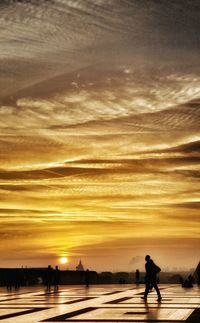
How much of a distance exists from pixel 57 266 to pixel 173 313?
80.6ft

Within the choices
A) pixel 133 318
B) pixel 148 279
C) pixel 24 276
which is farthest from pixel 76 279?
pixel 133 318

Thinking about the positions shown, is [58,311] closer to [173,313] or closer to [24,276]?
[173,313]

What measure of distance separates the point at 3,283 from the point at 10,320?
31.0 meters

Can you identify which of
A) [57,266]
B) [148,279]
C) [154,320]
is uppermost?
[57,266]

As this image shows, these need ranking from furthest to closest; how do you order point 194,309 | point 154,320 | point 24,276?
point 24,276 < point 194,309 < point 154,320

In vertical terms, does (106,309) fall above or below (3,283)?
below

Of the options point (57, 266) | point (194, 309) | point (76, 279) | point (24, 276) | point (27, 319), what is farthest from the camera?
point (76, 279)

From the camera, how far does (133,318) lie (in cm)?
1426

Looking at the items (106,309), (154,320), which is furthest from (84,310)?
(154,320)

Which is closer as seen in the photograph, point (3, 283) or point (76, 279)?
point (3, 283)

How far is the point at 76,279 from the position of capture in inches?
2082

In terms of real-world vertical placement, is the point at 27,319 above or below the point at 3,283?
below

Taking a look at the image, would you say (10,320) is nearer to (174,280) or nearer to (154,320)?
(154,320)

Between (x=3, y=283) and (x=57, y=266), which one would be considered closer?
(x=57, y=266)
